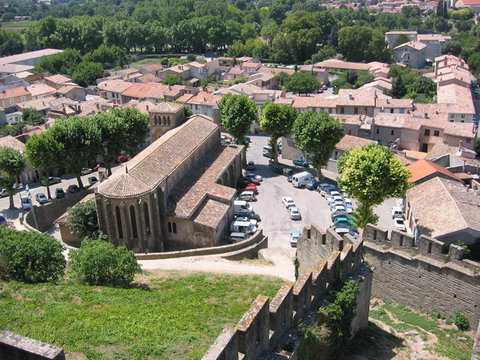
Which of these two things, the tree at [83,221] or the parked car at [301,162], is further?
the parked car at [301,162]

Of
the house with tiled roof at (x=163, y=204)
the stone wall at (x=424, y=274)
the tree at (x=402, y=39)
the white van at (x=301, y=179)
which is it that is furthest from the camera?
the tree at (x=402, y=39)

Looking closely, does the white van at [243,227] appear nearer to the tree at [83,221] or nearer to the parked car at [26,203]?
the tree at [83,221]

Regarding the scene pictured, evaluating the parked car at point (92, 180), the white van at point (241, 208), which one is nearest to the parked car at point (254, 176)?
the white van at point (241, 208)

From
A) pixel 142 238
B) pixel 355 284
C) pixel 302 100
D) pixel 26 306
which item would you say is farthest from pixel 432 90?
pixel 26 306

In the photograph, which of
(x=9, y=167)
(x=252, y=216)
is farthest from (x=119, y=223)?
(x=9, y=167)

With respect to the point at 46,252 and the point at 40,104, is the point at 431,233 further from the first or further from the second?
the point at 40,104

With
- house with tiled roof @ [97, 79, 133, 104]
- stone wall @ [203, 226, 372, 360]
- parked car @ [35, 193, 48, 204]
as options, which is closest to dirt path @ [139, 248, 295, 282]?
stone wall @ [203, 226, 372, 360]
